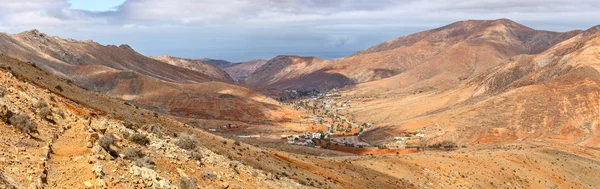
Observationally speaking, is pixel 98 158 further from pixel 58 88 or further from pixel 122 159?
pixel 58 88

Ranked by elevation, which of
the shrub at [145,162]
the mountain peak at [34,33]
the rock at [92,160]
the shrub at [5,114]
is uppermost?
the mountain peak at [34,33]

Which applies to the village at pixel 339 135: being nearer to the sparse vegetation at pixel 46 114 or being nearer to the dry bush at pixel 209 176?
the dry bush at pixel 209 176

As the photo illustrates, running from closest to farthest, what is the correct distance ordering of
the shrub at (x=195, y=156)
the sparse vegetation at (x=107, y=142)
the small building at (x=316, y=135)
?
the sparse vegetation at (x=107, y=142) → the shrub at (x=195, y=156) → the small building at (x=316, y=135)

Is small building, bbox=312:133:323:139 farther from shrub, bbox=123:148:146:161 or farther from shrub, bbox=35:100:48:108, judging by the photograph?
shrub, bbox=123:148:146:161

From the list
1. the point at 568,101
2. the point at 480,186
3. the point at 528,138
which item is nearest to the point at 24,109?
the point at 480,186

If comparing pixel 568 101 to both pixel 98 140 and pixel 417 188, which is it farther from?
pixel 98 140

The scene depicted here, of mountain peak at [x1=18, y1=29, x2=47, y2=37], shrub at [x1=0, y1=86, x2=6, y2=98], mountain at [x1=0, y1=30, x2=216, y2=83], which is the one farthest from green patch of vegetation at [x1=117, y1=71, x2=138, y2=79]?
shrub at [x1=0, y1=86, x2=6, y2=98]

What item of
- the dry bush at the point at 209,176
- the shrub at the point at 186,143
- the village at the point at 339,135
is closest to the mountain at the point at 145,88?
the village at the point at 339,135
